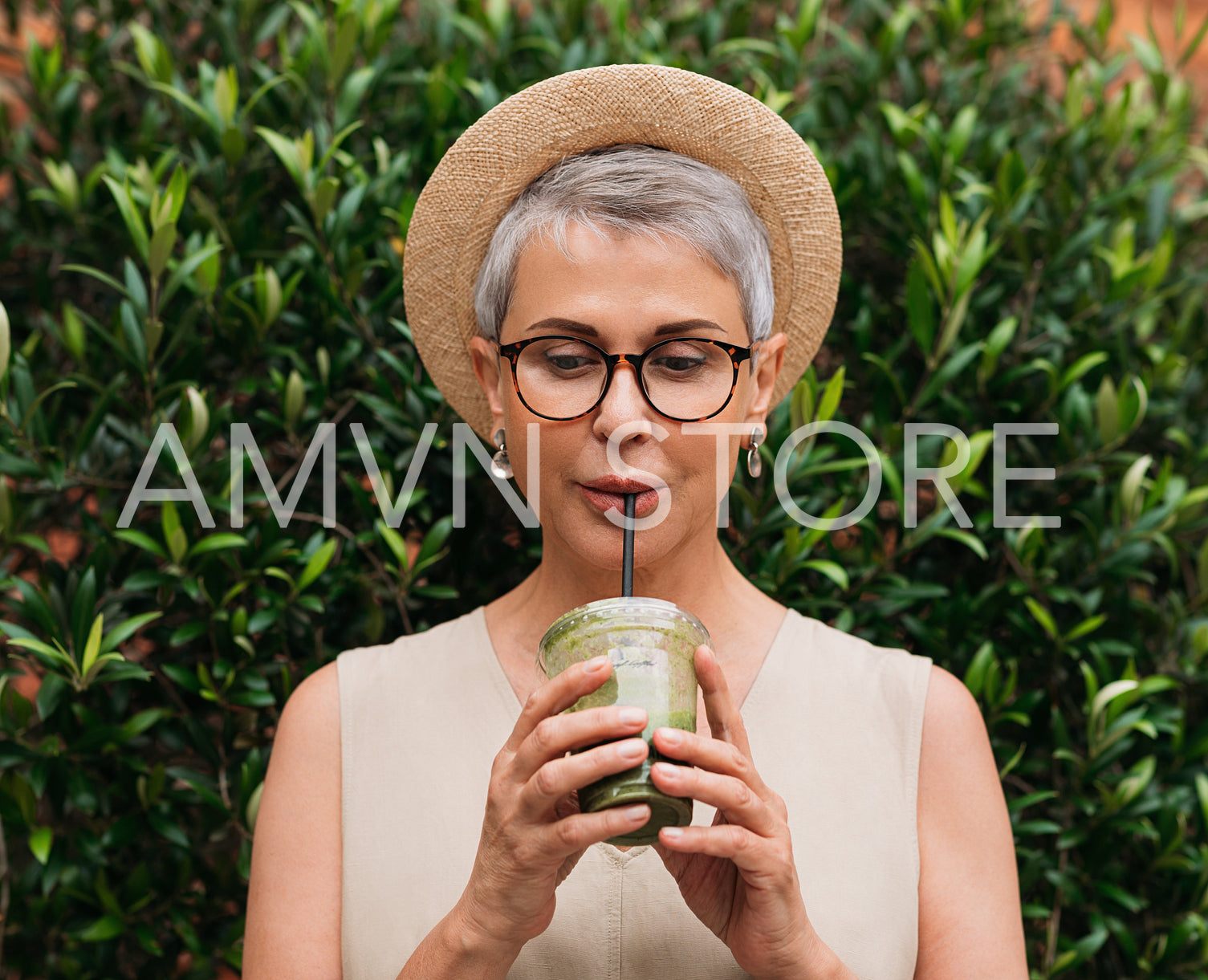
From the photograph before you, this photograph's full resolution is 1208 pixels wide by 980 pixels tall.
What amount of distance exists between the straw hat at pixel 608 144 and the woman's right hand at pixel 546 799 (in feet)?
3.41

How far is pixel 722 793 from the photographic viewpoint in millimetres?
1454

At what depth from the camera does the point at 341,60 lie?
9.51 feet

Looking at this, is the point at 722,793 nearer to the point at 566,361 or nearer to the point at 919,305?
the point at 566,361

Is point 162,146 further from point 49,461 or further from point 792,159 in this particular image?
point 792,159

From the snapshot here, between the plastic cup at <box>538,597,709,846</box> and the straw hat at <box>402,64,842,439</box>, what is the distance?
942 mm

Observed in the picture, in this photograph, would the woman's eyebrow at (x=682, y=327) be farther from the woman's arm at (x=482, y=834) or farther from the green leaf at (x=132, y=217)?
the green leaf at (x=132, y=217)

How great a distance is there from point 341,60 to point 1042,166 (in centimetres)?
201

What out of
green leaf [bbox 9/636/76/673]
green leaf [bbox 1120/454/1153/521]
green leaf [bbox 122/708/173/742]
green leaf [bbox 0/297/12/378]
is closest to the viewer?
green leaf [bbox 9/636/76/673]

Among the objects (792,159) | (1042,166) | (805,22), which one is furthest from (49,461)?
(1042,166)

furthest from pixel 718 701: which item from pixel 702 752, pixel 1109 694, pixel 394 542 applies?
pixel 1109 694

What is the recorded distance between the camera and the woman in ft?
6.08

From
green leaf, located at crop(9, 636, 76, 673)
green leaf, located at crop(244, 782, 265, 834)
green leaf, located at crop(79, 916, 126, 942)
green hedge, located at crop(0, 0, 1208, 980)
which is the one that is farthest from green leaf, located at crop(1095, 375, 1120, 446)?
green leaf, located at crop(79, 916, 126, 942)

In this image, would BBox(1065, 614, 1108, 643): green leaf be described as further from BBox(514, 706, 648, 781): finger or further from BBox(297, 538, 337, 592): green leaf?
BBox(297, 538, 337, 592): green leaf

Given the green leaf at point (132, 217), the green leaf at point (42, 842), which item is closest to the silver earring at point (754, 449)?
the green leaf at point (132, 217)
